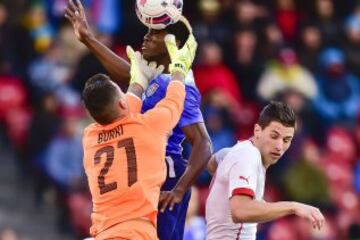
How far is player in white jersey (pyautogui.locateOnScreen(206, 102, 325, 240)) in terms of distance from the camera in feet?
29.0

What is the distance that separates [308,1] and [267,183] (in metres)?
4.02

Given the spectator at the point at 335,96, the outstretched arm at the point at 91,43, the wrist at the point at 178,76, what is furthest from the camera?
the spectator at the point at 335,96

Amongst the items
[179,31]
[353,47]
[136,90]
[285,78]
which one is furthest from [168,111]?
[353,47]

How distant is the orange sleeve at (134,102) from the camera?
9.36m

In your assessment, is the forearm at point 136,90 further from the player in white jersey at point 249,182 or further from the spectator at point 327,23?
the spectator at point 327,23

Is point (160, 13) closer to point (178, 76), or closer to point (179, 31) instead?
point (179, 31)

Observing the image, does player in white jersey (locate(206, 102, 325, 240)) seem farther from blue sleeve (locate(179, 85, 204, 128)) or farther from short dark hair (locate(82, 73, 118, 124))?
short dark hair (locate(82, 73, 118, 124))

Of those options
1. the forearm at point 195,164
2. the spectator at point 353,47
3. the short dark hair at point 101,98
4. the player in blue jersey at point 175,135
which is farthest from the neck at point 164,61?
the spectator at point 353,47

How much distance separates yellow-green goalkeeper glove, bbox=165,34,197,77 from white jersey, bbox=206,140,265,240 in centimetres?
64

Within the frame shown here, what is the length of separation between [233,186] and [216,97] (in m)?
8.19

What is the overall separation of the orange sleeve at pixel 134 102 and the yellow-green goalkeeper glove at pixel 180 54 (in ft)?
1.04

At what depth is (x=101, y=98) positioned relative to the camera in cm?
889

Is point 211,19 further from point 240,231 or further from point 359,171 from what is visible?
point 240,231

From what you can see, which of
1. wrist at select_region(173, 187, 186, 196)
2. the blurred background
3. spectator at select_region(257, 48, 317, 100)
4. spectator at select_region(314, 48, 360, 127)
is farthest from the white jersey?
spectator at select_region(314, 48, 360, 127)
